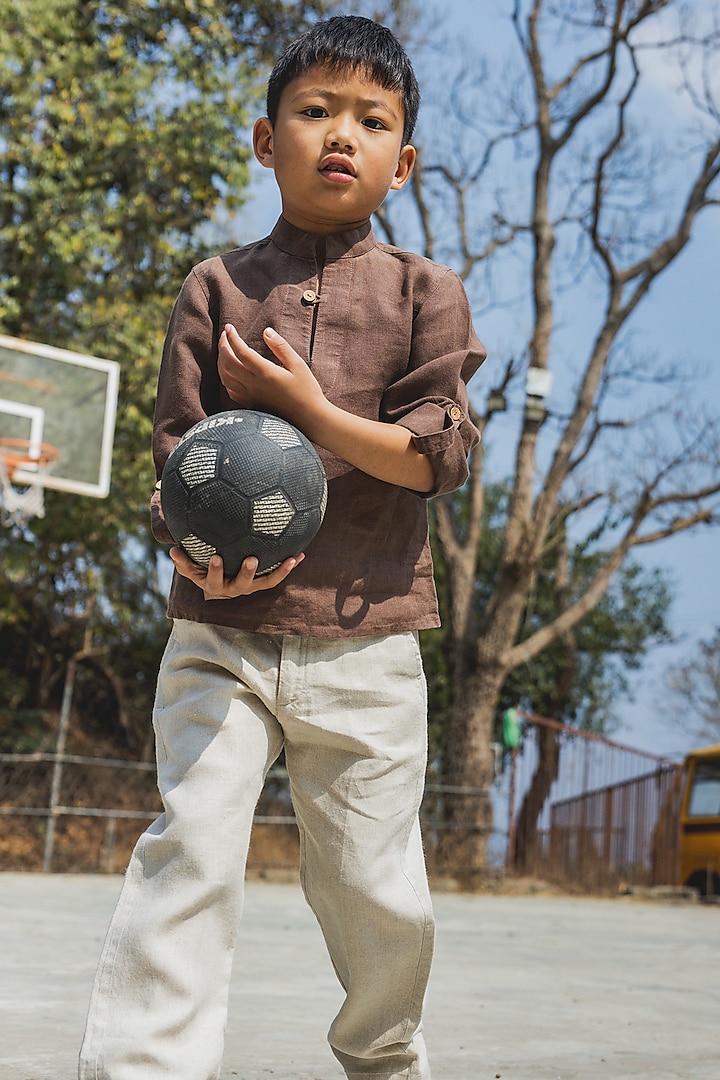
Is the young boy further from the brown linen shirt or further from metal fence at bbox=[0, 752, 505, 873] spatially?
metal fence at bbox=[0, 752, 505, 873]

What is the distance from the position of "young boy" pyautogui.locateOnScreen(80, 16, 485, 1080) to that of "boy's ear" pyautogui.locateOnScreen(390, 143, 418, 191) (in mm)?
42

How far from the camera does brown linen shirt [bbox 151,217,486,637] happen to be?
2.02 m

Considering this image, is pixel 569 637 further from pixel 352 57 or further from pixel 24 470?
pixel 352 57

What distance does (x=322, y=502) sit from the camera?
6.36 feet

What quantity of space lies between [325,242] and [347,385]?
0.27m

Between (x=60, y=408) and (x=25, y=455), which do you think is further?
(x=60, y=408)

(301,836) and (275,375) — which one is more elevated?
(275,375)

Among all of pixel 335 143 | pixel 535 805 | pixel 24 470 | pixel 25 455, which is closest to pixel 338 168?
pixel 335 143

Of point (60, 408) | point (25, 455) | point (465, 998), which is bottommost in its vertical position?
point (465, 998)

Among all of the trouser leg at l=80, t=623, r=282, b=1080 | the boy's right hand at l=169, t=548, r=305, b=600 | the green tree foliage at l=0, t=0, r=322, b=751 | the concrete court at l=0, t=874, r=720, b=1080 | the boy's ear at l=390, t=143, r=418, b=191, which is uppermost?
the green tree foliage at l=0, t=0, r=322, b=751

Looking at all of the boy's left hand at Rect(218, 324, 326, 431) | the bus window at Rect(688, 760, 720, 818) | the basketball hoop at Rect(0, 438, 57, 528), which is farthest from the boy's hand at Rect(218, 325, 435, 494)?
the bus window at Rect(688, 760, 720, 818)

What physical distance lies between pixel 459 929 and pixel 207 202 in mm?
8992

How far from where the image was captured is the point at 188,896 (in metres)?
1.82

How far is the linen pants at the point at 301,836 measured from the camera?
1.81 m
